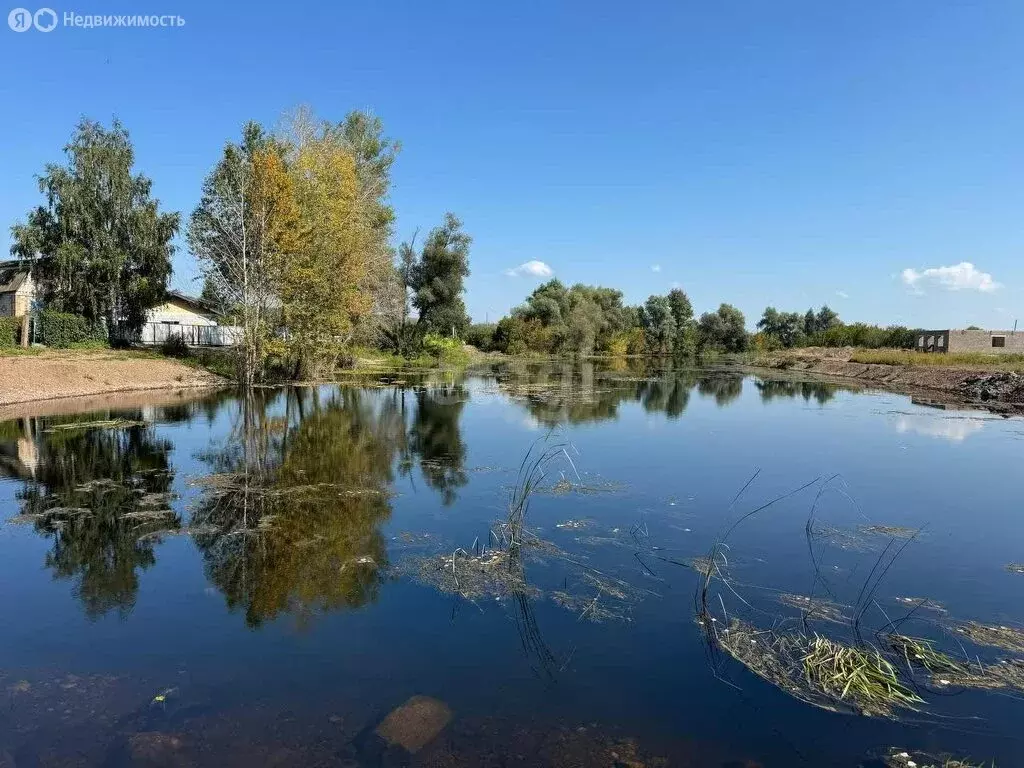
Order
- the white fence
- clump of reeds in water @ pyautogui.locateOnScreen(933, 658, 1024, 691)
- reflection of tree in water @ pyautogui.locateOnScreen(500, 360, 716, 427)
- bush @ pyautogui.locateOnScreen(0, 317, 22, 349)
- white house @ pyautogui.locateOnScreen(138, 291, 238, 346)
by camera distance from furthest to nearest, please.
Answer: white house @ pyautogui.locateOnScreen(138, 291, 238, 346), the white fence, bush @ pyautogui.locateOnScreen(0, 317, 22, 349), reflection of tree in water @ pyautogui.locateOnScreen(500, 360, 716, 427), clump of reeds in water @ pyautogui.locateOnScreen(933, 658, 1024, 691)

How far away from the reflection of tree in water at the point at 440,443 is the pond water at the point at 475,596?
0.18m

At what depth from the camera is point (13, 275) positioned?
46281mm

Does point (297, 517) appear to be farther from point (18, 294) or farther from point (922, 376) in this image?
point (922, 376)

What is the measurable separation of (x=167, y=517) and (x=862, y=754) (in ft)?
31.9

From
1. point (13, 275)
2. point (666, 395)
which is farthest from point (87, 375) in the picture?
point (666, 395)

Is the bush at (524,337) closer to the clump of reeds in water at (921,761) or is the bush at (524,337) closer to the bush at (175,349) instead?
the bush at (175,349)

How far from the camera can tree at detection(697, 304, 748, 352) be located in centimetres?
10100

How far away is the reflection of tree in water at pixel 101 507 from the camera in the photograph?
26.0 feet

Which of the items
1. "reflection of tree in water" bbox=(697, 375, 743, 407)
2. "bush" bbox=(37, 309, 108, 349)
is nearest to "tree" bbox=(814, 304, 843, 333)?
"reflection of tree in water" bbox=(697, 375, 743, 407)

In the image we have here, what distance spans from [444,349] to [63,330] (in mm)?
29525

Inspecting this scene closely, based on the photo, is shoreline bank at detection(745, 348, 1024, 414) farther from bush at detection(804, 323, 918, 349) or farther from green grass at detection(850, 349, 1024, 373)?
bush at detection(804, 323, 918, 349)

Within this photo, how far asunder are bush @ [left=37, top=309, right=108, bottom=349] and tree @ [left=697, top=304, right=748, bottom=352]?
81.5 meters

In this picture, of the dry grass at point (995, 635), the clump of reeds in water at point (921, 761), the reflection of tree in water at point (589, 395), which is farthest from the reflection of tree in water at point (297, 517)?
the reflection of tree in water at point (589, 395)

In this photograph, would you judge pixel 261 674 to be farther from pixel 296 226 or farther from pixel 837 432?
pixel 296 226
